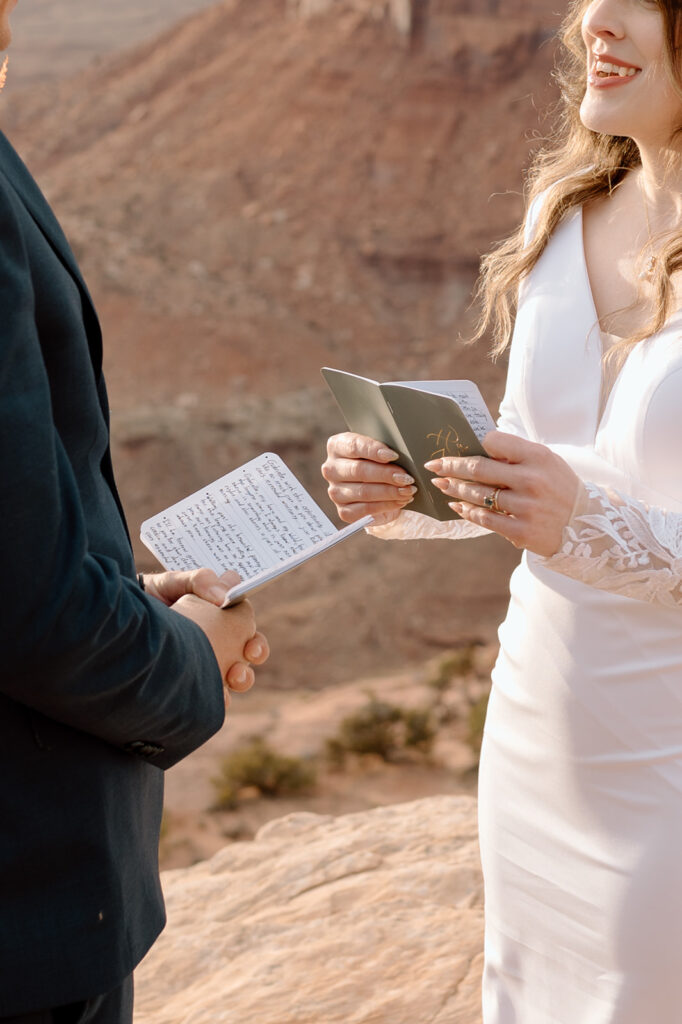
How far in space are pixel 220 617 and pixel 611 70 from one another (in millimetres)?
1308

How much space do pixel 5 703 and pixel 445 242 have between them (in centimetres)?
1837

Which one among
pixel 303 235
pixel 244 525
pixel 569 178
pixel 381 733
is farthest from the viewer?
pixel 303 235

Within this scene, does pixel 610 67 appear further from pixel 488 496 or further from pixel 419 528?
pixel 419 528

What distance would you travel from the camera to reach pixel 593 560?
6.04ft

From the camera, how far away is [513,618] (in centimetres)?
222

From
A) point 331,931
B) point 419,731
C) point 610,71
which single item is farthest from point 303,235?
point 610,71

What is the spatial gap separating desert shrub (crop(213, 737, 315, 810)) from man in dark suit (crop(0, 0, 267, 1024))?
297 inches

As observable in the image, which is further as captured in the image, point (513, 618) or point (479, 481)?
point (513, 618)

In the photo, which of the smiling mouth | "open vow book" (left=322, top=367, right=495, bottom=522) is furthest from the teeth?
"open vow book" (left=322, top=367, right=495, bottom=522)

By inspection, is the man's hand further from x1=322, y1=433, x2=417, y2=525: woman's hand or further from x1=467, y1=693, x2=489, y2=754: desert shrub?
x1=467, y1=693, x2=489, y2=754: desert shrub

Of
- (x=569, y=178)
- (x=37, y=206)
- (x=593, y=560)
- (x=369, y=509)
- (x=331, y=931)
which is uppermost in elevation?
(x=37, y=206)

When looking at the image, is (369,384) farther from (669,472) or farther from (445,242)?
(445,242)

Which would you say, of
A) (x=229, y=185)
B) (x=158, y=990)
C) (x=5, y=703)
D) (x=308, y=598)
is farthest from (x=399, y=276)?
(x=5, y=703)

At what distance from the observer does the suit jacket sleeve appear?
1156mm
